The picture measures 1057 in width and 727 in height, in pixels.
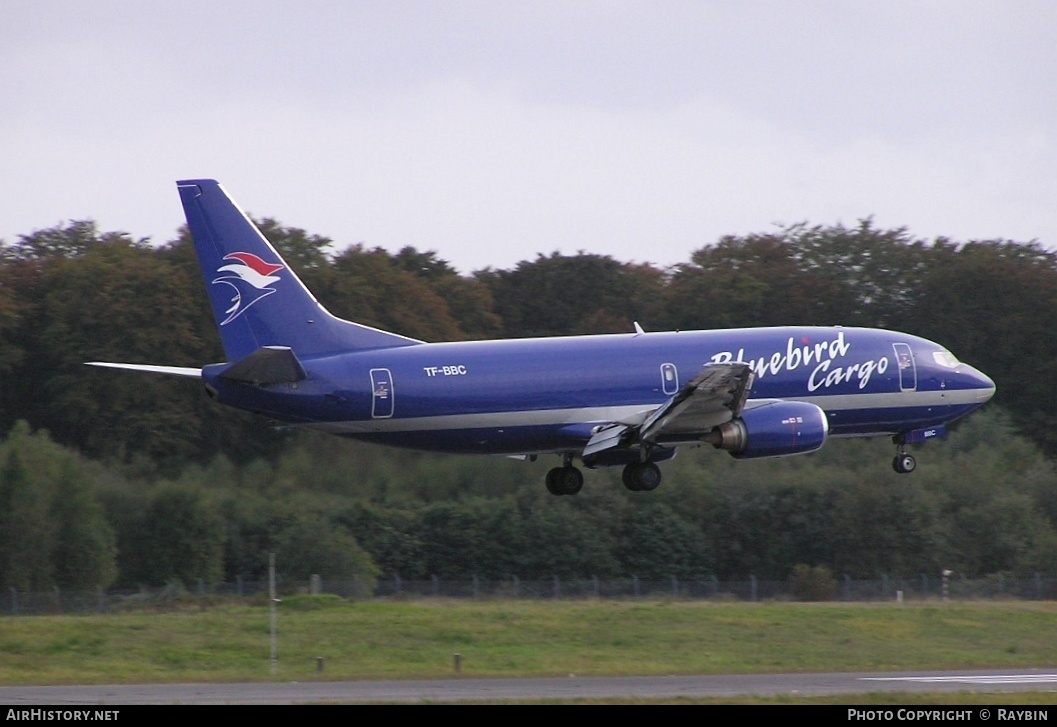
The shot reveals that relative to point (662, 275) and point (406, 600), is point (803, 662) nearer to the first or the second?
point (406, 600)

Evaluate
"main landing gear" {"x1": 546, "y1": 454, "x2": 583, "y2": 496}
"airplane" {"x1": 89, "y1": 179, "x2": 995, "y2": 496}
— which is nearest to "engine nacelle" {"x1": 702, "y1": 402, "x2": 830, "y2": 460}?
"airplane" {"x1": 89, "y1": 179, "x2": 995, "y2": 496}

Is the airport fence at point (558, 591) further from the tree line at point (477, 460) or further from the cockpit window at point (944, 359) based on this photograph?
the cockpit window at point (944, 359)

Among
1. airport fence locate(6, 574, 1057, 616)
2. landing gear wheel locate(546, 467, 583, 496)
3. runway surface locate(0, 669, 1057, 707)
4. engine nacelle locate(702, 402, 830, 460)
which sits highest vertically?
engine nacelle locate(702, 402, 830, 460)

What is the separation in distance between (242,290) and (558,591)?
18494mm

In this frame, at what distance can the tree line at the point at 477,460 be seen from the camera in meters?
49.7

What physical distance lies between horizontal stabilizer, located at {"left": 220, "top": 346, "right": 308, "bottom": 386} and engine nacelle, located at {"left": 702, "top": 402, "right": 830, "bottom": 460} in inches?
414

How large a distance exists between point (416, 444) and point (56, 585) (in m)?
16.8

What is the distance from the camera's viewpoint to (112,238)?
7431 cm

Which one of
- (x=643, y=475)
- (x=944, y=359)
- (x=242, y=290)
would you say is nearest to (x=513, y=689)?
Result: (x=643, y=475)

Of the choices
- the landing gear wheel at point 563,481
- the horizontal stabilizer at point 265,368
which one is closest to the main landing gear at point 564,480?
the landing gear wheel at point 563,481

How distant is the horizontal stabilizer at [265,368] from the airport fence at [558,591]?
11238mm

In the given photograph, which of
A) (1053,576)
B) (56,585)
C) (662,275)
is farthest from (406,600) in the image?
(662,275)

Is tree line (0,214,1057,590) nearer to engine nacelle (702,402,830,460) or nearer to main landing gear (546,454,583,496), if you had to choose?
main landing gear (546,454,583,496)

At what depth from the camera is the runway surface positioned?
102 ft
